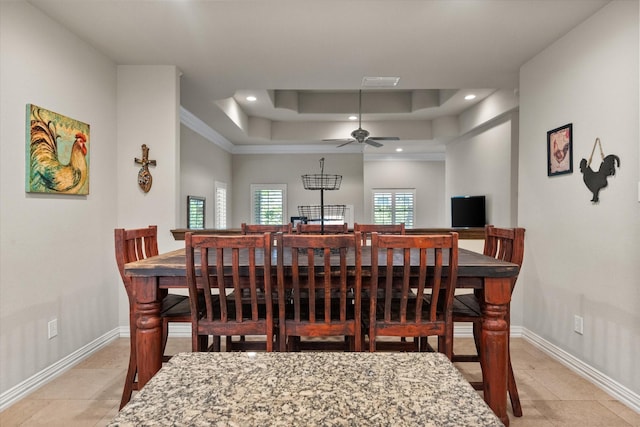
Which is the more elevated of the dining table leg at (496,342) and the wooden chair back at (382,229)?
the wooden chair back at (382,229)

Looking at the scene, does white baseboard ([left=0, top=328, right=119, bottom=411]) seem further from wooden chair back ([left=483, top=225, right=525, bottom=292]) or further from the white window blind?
the white window blind

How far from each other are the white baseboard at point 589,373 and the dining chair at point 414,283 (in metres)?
1.37

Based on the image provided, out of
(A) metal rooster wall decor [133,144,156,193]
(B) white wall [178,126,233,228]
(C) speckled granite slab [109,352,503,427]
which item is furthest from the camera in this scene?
(B) white wall [178,126,233,228]

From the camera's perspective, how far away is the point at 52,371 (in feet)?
8.14

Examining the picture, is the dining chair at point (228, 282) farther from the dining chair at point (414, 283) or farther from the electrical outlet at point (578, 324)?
the electrical outlet at point (578, 324)

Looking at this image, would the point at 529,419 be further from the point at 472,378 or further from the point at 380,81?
the point at 380,81

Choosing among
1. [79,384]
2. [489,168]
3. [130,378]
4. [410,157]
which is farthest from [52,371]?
[410,157]

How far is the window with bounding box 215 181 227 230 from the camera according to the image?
6.36 m

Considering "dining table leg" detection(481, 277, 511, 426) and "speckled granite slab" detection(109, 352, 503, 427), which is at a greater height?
"speckled granite slab" detection(109, 352, 503, 427)

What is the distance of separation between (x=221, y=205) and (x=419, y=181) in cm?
467

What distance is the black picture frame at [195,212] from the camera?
509 centimetres

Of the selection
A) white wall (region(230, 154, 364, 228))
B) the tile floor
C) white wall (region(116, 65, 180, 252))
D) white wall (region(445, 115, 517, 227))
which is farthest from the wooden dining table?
white wall (region(230, 154, 364, 228))

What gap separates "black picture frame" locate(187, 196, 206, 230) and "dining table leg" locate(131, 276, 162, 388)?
3406mm

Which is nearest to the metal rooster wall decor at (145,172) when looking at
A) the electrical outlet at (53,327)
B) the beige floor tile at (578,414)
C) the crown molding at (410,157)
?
the electrical outlet at (53,327)
